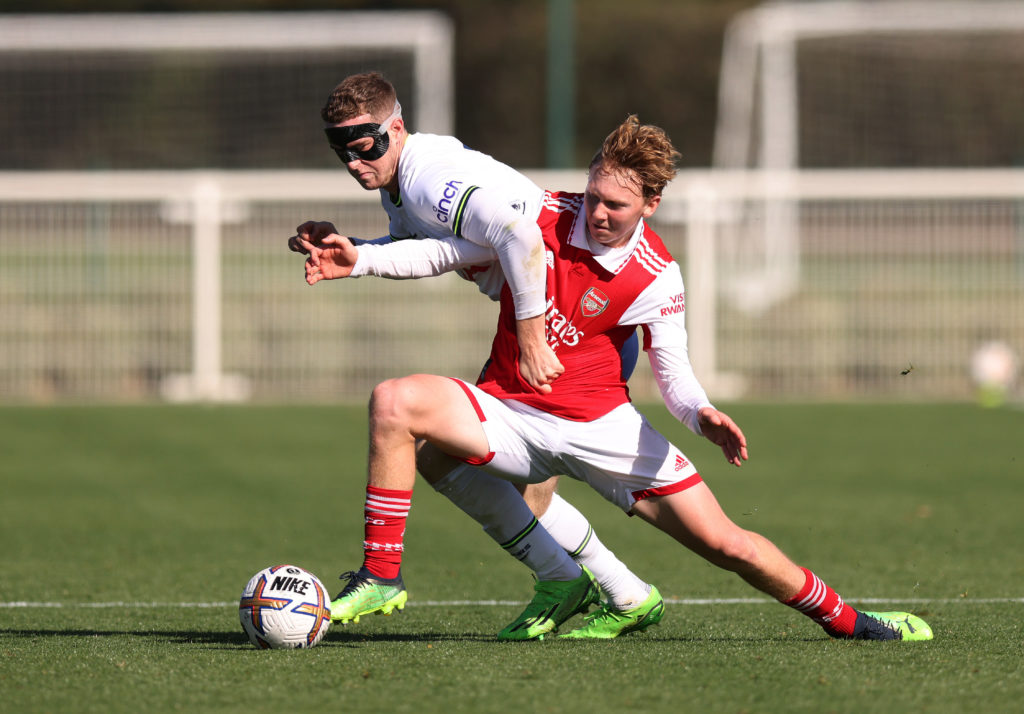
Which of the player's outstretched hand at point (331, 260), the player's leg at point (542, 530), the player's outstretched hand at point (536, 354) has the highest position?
the player's outstretched hand at point (331, 260)

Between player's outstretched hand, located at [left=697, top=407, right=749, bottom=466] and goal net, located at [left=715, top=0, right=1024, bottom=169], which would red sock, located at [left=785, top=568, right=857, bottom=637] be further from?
goal net, located at [left=715, top=0, right=1024, bottom=169]

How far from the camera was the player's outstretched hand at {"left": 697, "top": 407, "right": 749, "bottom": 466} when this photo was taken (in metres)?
5.03

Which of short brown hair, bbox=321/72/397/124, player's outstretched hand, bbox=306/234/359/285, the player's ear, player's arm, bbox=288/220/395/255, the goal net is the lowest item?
player's outstretched hand, bbox=306/234/359/285

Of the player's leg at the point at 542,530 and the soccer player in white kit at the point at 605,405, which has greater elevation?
the soccer player in white kit at the point at 605,405

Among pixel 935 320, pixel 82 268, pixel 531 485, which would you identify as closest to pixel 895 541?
pixel 531 485

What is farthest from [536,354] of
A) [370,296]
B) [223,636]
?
[370,296]

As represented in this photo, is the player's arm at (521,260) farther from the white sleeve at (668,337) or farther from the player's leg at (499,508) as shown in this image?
the player's leg at (499,508)

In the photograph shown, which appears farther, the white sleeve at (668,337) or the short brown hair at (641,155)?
the white sleeve at (668,337)

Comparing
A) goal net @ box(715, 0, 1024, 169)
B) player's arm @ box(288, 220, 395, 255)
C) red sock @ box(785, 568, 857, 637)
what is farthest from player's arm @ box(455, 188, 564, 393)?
goal net @ box(715, 0, 1024, 169)

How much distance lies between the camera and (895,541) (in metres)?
8.40

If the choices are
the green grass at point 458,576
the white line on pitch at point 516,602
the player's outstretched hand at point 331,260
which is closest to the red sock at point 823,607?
the green grass at point 458,576

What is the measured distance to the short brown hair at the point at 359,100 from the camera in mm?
5301

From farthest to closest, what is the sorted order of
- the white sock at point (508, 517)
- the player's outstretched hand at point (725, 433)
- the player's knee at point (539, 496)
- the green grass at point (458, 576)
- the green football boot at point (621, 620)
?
1. the player's knee at point (539, 496)
2. the green football boot at point (621, 620)
3. the white sock at point (508, 517)
4. the player's outstretched hand at point (725, 433)
5. the green grass at point (458, 576)

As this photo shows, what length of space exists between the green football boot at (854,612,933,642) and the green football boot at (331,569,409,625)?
168cm
